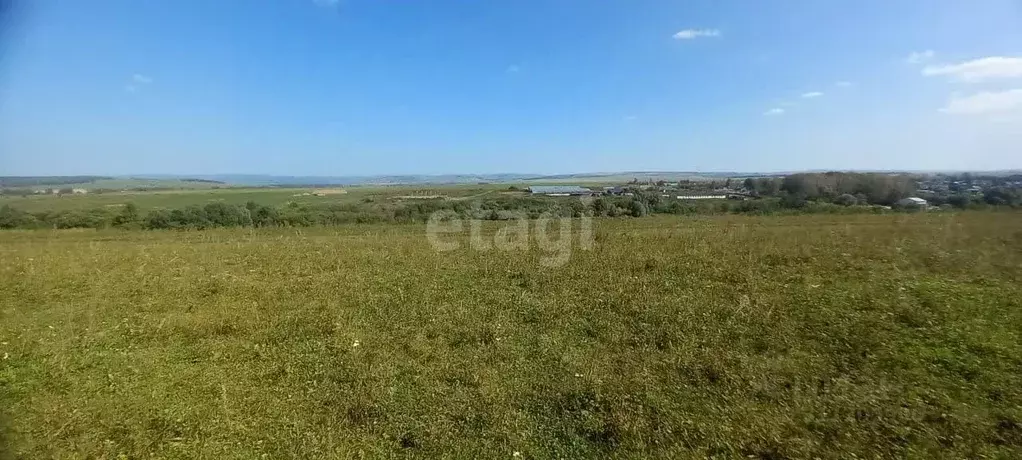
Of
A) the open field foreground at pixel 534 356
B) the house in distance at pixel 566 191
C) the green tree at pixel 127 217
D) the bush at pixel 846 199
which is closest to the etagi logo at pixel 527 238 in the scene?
the open field foreground at pixel 534 356

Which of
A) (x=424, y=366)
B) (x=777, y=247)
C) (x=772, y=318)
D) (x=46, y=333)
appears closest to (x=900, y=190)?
(x=777, y=247)

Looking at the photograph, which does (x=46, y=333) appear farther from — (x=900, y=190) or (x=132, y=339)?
(x=900, y=190)

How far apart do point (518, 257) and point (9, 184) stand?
8.72 m

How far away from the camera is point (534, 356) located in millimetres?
6402

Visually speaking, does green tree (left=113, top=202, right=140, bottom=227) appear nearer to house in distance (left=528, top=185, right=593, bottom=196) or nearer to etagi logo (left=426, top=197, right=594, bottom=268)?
etagi logo (left=426, top=197, right=594, bottom=268)

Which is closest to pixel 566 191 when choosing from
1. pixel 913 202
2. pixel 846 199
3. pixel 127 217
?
pixel 846 199

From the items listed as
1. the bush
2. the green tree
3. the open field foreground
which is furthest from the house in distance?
the green tree

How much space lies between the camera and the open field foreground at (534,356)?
4578mm

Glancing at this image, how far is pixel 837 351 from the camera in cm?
609

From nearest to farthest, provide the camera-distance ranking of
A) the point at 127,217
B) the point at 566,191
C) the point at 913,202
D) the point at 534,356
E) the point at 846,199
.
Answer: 1. the point at 534,356
2. the point at 913,202
3. the point at 846,199
4. the point at 127,217
5. the point at 566,191

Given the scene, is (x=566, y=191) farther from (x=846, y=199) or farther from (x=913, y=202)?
(x=913, y=202)

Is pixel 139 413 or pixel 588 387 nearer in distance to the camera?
pixel 139 413

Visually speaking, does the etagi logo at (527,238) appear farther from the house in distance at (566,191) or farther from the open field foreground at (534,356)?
the house in distance at (566,191)

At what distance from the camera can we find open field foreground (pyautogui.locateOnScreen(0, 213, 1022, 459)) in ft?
15.0
